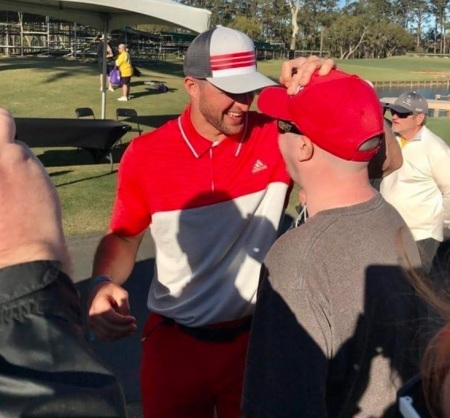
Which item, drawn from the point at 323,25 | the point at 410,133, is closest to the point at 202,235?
the point at 410,133

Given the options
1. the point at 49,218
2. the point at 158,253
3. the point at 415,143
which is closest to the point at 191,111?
the point at 158,253

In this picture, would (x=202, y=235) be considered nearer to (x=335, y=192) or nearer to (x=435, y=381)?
(x=335, y=192)

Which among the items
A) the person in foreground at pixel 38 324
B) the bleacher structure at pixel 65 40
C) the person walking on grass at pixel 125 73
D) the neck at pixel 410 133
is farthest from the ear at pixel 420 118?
the bleacher structure at pixel 65 40

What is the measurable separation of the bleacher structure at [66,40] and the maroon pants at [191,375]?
37390 millimetres

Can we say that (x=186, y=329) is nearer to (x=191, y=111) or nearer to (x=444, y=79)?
(x=191, y=111)

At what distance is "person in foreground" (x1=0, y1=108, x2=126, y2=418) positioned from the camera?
90 centimetres

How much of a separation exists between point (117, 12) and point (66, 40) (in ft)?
134

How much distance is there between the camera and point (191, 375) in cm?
247

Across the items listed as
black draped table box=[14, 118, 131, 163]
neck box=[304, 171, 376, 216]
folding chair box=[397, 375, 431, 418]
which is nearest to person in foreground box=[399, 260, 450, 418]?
folding chair box=[397, 375, 431, 418]

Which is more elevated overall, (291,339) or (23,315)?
(23,315)

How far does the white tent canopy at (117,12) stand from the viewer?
9039 millimetres

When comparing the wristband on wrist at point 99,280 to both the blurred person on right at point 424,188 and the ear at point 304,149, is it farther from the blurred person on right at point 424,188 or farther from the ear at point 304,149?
the blurred person on right at point 424,188

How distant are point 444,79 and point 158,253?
53436 mm

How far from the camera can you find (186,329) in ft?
8.23
